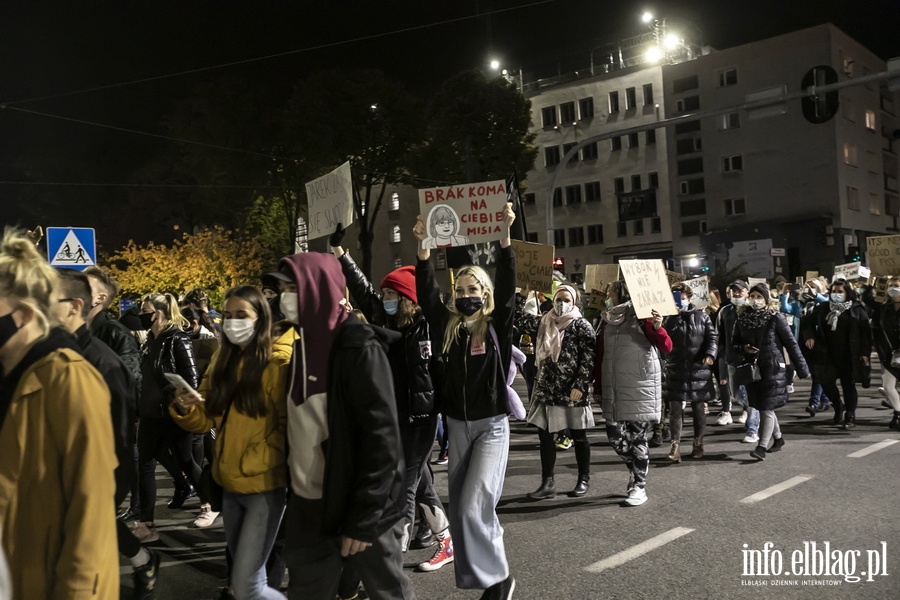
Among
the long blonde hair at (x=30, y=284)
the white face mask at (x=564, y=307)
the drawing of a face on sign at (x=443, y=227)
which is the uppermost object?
the drawing of a face on sign at (x=443, y=227)

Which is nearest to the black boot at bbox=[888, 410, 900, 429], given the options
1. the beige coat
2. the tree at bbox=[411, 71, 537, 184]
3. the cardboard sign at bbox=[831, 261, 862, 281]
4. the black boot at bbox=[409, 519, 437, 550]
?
the black boot at bbox=[409, 519, 437, 550]

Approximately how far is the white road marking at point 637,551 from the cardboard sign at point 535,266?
4712 mm

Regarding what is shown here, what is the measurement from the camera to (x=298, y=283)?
327 centimetres

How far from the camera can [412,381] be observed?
511cm

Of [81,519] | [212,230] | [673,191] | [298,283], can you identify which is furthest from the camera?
[673,191]

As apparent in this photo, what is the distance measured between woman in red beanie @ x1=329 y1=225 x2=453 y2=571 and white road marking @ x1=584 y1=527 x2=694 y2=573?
106cm

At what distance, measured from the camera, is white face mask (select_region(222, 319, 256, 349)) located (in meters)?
3.97

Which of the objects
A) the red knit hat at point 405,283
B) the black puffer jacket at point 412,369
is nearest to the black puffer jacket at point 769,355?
the red knit hat at point 405,283

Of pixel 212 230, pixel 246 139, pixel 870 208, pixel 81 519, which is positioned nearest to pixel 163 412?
pixel 81 519

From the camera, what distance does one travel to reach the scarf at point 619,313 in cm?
760

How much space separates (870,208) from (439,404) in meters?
47.0

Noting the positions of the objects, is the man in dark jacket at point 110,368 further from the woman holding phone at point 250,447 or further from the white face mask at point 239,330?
the white face mask at point 239,330

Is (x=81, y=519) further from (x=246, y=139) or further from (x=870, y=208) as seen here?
(x=870, y=208)

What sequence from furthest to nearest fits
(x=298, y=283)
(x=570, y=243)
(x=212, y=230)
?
(x=570, y=243), (x=212, y=230), (x=298, y=283)
